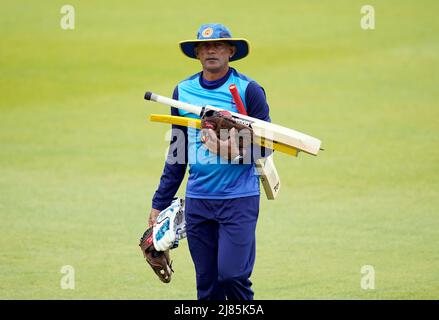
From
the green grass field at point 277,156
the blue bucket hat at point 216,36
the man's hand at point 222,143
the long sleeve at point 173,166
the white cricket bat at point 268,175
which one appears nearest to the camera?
the man's hand at point 222,143

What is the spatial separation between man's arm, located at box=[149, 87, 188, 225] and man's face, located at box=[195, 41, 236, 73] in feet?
1.09

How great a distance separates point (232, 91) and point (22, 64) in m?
17.7

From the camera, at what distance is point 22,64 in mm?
23906

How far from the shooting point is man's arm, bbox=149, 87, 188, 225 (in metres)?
7.36

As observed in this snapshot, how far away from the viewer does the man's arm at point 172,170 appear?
7362mm

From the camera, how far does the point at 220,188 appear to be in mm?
7102

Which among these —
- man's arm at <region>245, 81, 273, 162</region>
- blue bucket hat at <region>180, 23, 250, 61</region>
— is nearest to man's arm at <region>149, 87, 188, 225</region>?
blue bucket hat at <region>180, 23, 250, 61</region>

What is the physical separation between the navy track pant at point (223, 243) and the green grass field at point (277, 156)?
2.11 metres

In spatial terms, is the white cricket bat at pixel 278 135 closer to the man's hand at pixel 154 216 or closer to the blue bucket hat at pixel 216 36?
the blue bucket hat at pixel 216 36

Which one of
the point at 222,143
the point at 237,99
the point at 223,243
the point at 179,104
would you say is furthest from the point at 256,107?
→ the point at 223,243

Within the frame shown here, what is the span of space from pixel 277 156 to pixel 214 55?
9145mm

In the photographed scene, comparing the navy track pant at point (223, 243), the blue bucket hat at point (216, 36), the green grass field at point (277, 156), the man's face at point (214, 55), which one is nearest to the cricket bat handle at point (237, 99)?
the man's face at point (214, 55)

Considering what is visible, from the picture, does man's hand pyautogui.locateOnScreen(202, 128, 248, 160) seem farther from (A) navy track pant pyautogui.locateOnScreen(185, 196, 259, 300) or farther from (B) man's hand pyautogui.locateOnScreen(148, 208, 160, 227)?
(B) man's hand pyautogui.locateOnScreen(148, 208, 160, 227)
